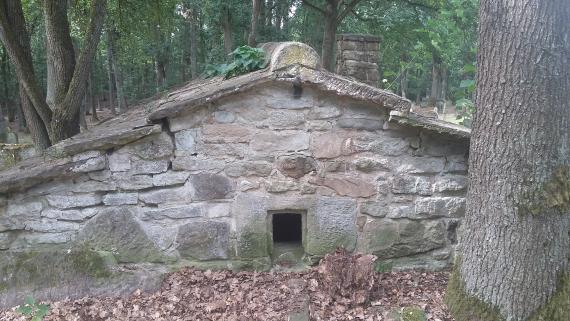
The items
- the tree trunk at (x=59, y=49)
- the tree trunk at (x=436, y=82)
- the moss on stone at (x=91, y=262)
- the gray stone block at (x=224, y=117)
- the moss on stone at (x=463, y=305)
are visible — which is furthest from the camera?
the tree trunk at (x=436, y=82)

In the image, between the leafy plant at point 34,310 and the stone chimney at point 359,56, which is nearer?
the leafy plant at point 34,310

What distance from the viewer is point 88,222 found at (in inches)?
154

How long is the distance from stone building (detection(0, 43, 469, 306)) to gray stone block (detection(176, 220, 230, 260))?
0.01 metres

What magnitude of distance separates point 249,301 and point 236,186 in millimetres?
953

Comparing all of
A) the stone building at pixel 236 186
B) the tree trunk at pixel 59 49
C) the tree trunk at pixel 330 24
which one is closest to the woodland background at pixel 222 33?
the tree trunk at pixel 330 24

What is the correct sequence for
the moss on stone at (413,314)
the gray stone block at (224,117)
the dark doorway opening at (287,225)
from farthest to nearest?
the dark doorway opening at (287,225)
the gray stone block at (224,117)
the moss on stone at (413,314)

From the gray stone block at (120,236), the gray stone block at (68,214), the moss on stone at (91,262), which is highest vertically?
the gray stone block at (68,214)

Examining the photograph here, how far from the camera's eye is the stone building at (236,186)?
376cm

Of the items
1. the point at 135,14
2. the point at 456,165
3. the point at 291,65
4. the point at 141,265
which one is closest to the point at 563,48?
the point at 456,165

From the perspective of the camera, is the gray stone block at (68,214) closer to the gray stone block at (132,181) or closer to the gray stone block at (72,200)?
the gray stone block at (72,200)

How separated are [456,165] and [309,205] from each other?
4.36 ft

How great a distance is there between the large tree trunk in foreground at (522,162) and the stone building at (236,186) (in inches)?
35.8

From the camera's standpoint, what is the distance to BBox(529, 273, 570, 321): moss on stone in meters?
2.97

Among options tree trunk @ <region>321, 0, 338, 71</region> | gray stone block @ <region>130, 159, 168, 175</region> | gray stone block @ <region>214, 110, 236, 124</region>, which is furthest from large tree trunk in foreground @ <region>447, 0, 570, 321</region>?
tree trunk @ <region>321, 0, 338, 71</region>
